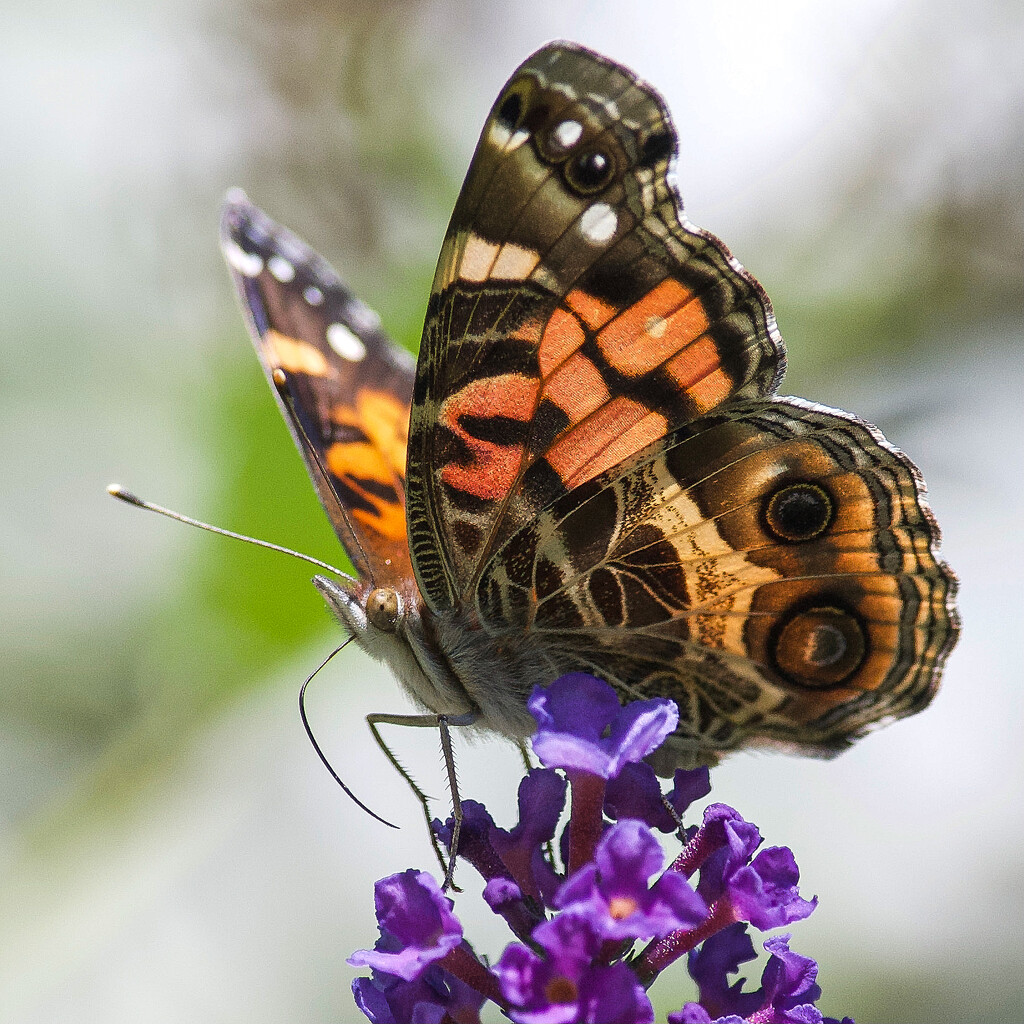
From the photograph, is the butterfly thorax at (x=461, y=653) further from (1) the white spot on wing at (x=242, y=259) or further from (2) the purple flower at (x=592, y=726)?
(1) the white spot on wing at (x=242, y=259)

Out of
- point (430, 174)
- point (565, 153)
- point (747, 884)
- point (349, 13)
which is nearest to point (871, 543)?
point (747, 884)

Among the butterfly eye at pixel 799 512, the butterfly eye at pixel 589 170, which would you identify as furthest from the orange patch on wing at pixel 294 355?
the butterfly eye at pixel 799 512

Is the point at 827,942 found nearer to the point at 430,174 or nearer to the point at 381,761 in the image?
the point at 381,761

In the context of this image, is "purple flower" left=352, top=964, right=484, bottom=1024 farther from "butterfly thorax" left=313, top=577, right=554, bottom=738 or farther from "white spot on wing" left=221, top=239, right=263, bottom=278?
"white spot on wing" left=221, top=239, right=263, bottom=278

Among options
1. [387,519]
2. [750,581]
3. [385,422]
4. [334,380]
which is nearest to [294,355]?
[334,380]

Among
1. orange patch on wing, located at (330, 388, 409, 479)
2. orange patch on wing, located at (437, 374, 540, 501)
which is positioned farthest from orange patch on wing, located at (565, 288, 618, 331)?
orange patch on wing, located at (330, 388, 409, 479)

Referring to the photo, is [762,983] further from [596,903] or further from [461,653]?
[461,653]
